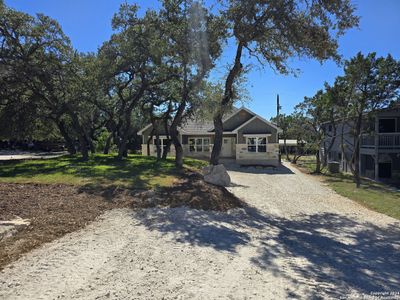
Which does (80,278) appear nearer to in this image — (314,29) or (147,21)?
(314,29)

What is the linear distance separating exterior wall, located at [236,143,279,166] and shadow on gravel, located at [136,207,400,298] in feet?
65.0

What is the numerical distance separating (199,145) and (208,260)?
29.9 meters

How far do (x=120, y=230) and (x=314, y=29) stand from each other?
10.4 meters

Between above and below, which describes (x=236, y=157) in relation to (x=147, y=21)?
below

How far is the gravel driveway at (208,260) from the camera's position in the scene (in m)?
4.91

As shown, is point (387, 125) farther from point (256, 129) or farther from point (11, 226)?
point (11, 226)

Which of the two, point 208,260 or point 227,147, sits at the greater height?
point 227,147

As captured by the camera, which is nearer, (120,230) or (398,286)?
(398,286)

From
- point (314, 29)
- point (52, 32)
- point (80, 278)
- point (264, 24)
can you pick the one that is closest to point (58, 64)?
point (52, 32)

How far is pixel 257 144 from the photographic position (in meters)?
32.3

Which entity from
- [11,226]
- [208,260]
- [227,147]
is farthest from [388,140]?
[11,226]

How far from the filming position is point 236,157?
32.1 m

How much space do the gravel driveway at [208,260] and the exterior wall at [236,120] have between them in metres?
24.2

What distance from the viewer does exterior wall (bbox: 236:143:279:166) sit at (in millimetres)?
31531
